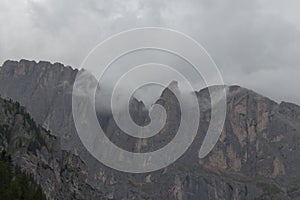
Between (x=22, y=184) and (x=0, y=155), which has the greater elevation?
(x=0, y=155)

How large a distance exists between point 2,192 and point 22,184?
29311 millimetres

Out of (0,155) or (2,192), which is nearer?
(2,192)

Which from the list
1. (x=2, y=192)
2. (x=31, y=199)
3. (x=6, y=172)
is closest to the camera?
(x=2, y=192)

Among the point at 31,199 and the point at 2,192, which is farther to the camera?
the point at 31,199

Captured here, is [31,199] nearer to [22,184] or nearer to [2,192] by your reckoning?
[22,184]

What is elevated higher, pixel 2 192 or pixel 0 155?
pixel 0 155

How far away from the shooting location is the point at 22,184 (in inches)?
5748

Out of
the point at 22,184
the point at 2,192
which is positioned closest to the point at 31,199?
the point at 22,184

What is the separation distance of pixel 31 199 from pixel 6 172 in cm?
1569

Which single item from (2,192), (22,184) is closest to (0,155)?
(22,184)

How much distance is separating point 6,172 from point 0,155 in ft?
73.3

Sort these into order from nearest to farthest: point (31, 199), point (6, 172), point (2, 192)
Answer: point (2, 192) → point (6, 172) → point (31, 199)

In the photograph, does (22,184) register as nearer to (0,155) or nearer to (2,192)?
(0,155)

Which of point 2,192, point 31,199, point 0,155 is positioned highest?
point 0,155
